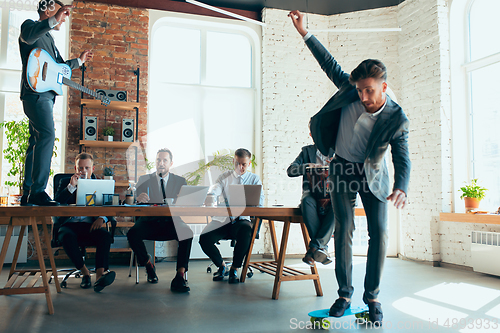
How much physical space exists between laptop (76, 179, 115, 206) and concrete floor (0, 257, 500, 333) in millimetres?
736

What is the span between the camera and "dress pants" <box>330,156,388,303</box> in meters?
2.19

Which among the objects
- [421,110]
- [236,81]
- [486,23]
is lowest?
[421,110]

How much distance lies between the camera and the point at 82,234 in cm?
332

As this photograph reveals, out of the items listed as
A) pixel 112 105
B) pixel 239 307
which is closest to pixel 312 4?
pixel 112 105

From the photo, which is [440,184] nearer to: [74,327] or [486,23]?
[486,23]

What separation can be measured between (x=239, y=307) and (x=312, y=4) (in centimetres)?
461

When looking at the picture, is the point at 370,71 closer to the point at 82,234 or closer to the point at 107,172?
the point at 82,234

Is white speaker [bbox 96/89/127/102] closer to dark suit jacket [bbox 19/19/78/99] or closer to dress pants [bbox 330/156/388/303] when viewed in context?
dark suit jacket [bbox 19/19/78/99]

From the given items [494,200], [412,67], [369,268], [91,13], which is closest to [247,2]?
[91,13]

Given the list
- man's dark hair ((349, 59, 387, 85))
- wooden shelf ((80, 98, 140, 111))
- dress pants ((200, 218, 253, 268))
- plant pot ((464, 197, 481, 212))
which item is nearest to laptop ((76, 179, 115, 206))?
dress pants ((200, 218, 253, 268))

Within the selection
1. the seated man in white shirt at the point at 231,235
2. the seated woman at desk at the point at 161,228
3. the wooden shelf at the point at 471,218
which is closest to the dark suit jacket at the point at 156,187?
the seated woman at desk at the point at 161,228

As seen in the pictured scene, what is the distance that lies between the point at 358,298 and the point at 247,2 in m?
4.44

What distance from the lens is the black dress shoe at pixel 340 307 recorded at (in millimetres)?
2203

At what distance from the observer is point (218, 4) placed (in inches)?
222
